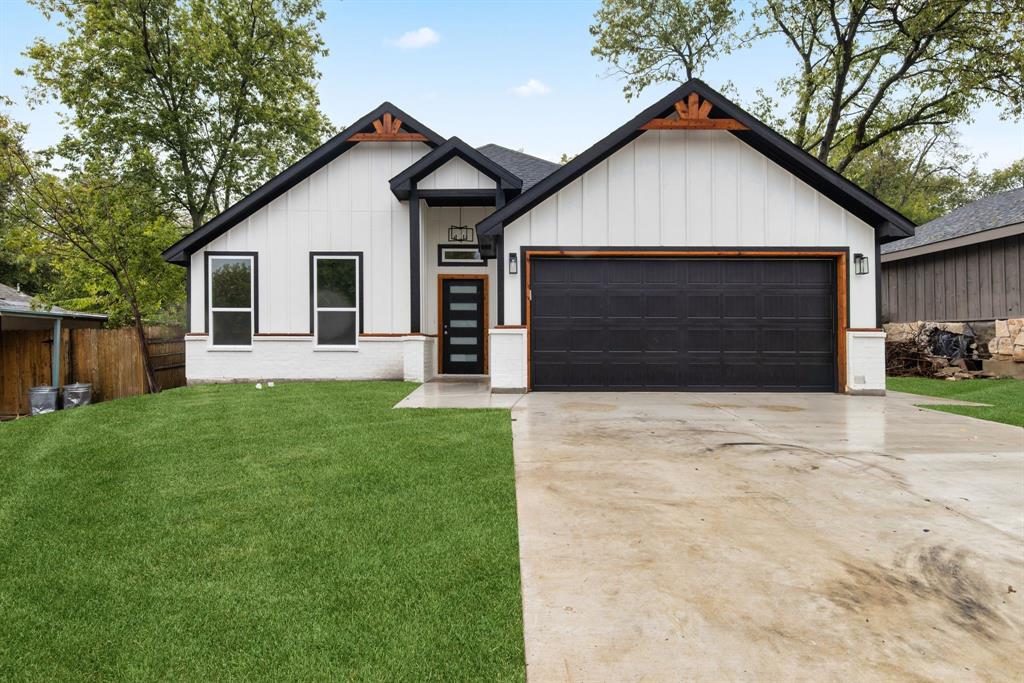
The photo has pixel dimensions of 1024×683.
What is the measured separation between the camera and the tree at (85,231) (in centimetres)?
1064

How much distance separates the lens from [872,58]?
17.6 m

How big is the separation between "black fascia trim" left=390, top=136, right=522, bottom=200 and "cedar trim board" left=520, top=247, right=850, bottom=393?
1.93m

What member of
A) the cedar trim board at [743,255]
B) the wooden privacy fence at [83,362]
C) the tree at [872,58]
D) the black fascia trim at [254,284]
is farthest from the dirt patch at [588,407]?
the tree at [872,58]

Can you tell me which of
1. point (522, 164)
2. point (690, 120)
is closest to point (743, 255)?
point (690, 120)

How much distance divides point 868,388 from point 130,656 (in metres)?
10.5

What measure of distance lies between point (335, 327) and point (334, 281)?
0.95m

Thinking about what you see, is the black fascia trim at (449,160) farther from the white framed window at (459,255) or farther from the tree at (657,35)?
the tree at (657,35)

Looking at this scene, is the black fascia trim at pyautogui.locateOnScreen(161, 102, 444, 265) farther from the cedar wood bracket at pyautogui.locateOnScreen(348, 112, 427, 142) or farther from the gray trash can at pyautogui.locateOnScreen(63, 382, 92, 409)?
the gray trash can at pyautogui.locateOnScreen(63, 382, 92, 409)

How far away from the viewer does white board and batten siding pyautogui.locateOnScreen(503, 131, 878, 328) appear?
31.0 feet

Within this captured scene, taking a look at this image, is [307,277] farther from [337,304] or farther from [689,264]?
[689,264]

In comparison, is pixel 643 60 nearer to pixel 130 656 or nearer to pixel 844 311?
pixel 844 311

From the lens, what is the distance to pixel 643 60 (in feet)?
69.4

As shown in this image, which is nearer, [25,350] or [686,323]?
[686,323]

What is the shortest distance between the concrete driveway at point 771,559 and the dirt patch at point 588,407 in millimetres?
2004
